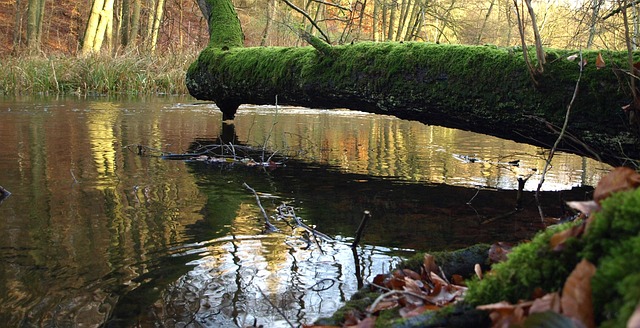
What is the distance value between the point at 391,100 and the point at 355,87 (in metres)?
0.45

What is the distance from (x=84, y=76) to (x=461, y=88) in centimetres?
1366

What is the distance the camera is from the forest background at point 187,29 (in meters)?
8.38

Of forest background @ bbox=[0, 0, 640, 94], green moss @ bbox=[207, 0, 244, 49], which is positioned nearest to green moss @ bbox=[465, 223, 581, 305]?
forest background @ bbox=[0, 0, 640, 94]

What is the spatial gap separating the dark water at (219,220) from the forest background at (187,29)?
152 centimetres

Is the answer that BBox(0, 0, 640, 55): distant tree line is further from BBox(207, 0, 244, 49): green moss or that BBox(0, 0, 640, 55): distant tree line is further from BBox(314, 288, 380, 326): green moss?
BBox(314, 288, 380, 326): green moss

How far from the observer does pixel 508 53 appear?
201 inches

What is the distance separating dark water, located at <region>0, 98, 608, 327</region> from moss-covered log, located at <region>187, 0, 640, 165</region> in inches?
17.4

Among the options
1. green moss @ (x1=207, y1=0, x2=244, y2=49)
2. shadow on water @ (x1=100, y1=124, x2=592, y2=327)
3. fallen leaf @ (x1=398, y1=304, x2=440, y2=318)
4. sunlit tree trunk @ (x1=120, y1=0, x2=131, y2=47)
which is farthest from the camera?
sunlit tree trunk @ (x1=120, y1=0, x2=131, y2=47)

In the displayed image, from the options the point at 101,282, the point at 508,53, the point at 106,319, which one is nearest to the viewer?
the point at 106,319

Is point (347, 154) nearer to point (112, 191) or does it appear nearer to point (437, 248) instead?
point (112, 191)

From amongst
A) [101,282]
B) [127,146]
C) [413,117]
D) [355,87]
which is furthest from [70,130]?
[101,282]

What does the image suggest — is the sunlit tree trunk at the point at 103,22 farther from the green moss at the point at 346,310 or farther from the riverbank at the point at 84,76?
the green moss at the point at 346,310

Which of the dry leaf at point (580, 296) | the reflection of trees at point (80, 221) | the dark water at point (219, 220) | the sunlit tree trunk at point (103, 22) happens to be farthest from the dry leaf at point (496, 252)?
the sunlit tree trunk at point (103, 22)

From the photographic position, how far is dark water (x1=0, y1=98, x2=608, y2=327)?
2.65 m
